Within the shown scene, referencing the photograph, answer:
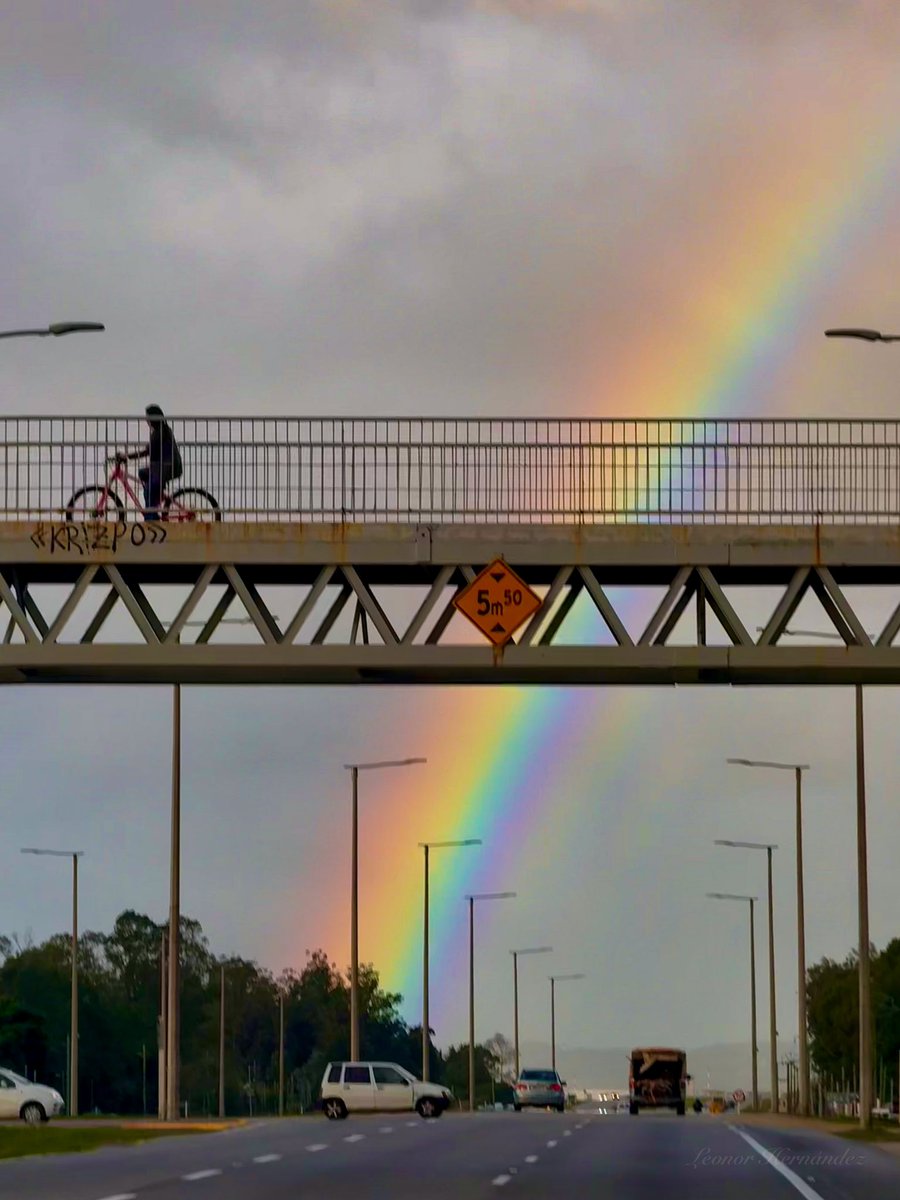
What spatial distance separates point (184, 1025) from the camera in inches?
7254

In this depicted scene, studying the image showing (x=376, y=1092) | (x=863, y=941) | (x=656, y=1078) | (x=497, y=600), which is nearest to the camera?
(x=497, y=600)

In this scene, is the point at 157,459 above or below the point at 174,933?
above

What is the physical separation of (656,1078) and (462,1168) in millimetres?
53841

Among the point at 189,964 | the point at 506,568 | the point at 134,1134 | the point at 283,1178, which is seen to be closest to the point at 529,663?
the point at 506,568

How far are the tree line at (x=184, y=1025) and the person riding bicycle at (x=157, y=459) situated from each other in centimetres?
9927

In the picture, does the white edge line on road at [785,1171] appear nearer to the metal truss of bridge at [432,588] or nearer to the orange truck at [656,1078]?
the metal truss of bridge at [432,588]

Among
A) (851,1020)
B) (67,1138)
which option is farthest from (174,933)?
(851,1020)

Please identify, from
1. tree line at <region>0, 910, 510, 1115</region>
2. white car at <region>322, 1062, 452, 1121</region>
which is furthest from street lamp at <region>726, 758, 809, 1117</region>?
tree line at <region>0, 910, 510, 1115</region>

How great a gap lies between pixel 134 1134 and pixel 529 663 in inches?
730

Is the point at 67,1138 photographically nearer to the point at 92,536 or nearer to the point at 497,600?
the point at 92,536

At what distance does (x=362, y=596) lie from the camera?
98.2 ft

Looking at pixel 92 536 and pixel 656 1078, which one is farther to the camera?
pixel 656 1078

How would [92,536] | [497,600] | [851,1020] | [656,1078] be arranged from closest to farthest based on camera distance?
[497,600] < [92,536] < [656,1078] < [851,1020]

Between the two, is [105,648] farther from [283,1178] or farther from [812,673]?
[812,673]
